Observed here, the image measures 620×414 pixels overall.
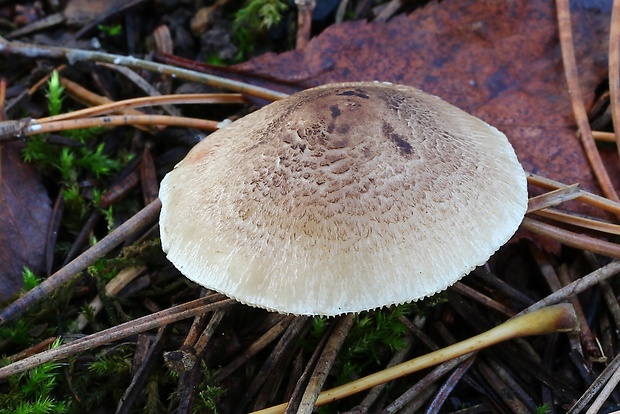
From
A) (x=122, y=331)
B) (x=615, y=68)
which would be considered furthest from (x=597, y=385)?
(x=122, y=331)

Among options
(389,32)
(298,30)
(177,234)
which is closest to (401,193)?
(177,234)

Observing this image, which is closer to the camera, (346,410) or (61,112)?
(346,410)

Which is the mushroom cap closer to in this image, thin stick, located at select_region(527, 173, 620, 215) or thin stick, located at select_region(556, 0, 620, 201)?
thin stick, located at select_region(527, 173, 620, 215)

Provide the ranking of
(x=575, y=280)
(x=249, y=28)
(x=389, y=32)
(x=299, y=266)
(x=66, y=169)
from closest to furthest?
1. (x=299, y=266)
2. (x=575, y=280)
3. (x=66, y=169)
4. (x=389, y=32)
5. (x=249, y=28)

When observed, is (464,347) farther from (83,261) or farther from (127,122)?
(127,122)

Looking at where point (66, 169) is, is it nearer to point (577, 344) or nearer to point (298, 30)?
point (298, 30)

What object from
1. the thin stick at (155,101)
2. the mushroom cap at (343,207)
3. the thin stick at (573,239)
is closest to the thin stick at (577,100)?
the thin stick at (573,239)

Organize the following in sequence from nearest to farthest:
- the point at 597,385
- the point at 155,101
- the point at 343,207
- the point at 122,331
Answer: the point at 343,207, the point at 597,385, the point at 122,331, the point at 155,101
